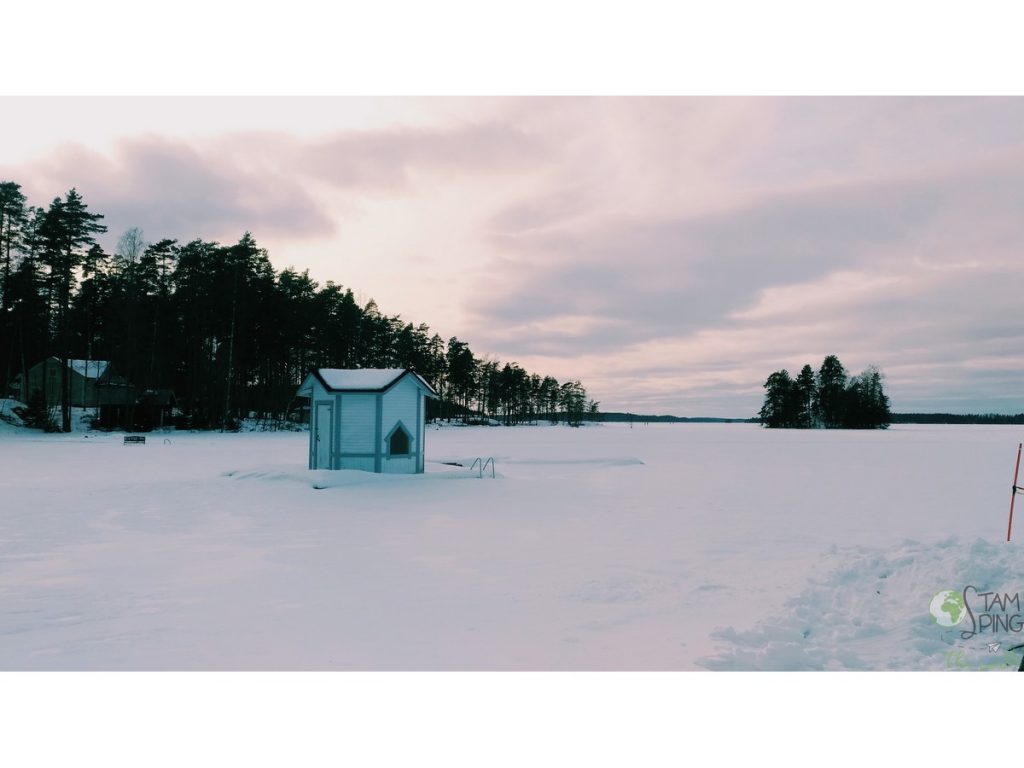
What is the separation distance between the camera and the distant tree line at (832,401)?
379 feet

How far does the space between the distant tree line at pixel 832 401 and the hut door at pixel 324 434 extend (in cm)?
11607

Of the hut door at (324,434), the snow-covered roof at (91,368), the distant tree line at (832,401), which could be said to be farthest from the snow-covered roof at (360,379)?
the distant tree line at (832,401)

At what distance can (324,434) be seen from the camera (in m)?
22.1

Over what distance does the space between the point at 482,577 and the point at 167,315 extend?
58.6 metres

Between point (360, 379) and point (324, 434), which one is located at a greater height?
point (360, 379)

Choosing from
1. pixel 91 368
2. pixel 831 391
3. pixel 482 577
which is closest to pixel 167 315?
pixel 91 368

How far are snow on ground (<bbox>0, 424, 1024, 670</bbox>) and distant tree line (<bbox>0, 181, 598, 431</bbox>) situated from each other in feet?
120

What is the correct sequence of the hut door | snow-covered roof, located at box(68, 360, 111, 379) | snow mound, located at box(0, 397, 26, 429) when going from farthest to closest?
snow-covered roof, located at box(68, 360, 111, 379) < snow mound, located at box(0, 397, 26, 429) < the hut door

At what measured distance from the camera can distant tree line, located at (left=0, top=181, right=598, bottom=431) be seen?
4641 cm

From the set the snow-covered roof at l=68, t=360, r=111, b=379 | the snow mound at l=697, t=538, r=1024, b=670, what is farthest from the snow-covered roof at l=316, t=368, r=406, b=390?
the snow-covered roof at l=68, t=360, r=111, b=379

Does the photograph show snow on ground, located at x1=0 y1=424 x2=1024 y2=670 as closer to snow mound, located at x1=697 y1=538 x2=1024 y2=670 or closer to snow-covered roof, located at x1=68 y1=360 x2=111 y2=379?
snow mound, located at x1=697 y1=538 x2=1024 y2=670
